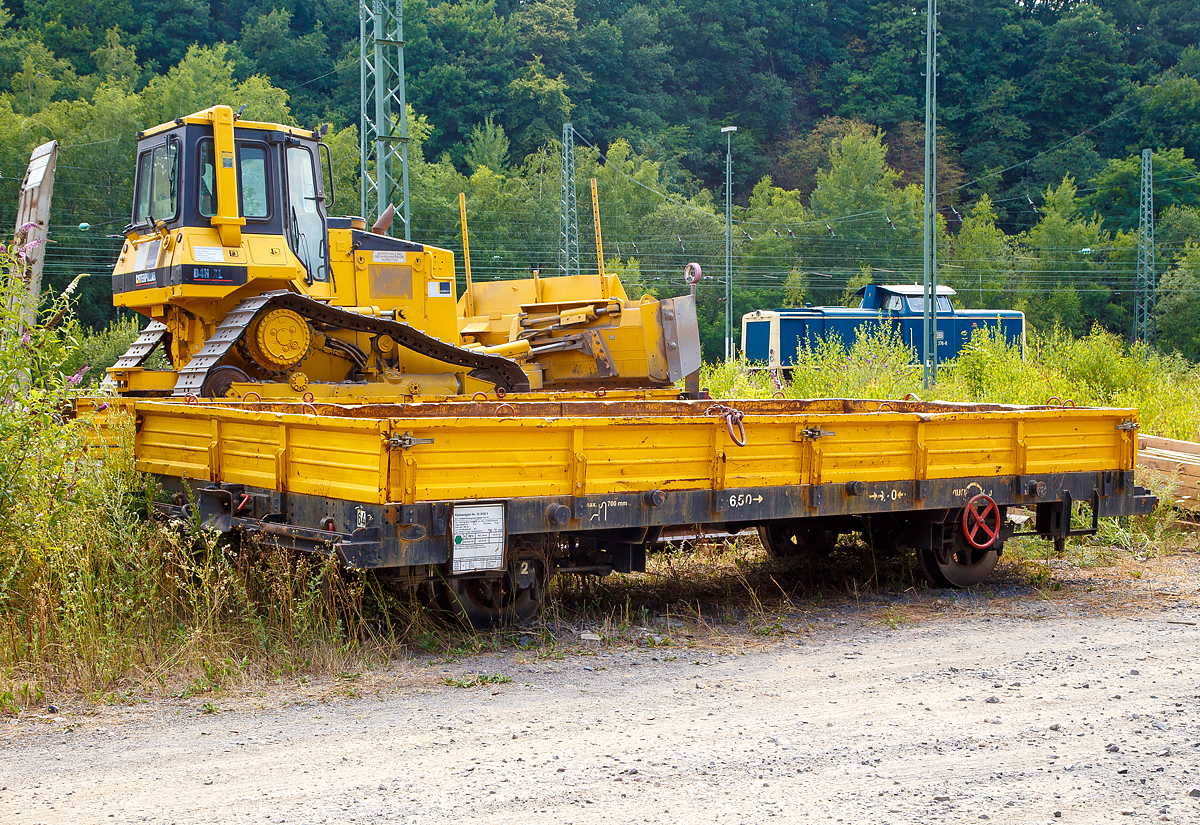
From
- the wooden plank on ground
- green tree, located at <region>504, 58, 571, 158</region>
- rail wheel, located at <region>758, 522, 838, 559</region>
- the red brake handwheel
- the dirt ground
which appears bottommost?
the dirt ground

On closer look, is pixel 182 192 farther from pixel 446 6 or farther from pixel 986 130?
pixel 986 130

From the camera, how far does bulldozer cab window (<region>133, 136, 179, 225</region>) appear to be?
11.5 meters

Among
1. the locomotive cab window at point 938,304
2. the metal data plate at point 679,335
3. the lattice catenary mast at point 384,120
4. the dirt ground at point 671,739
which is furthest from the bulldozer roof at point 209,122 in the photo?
the locomotive cab window at point 938,304

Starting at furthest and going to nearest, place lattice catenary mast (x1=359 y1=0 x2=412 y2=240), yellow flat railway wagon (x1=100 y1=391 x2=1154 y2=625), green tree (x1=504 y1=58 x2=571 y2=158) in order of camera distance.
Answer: green tree (x1=504 y1=58 x2=571 y2=158) → lattice catenary mast (x1=359 y1=0 x2=412 y2=240) → yellow flat railway wagon (x1=100 y1=391 x2=1154 y2=625)

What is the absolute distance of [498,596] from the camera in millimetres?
6816

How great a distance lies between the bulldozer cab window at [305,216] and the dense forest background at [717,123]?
4050cm

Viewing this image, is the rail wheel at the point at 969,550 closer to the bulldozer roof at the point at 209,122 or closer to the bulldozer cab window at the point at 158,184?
the bulldozer roof at the point at 209,122

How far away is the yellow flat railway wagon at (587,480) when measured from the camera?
611cm

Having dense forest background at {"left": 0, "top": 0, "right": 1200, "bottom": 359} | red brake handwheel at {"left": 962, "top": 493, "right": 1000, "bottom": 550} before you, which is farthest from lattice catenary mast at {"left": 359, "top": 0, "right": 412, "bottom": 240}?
dense forest background at {"left": 0, "top": 0, "right": 1200, "bottom": 359}

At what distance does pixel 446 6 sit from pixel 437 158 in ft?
35.2

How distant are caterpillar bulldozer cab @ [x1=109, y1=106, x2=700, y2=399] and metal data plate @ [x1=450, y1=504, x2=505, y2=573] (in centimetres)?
518

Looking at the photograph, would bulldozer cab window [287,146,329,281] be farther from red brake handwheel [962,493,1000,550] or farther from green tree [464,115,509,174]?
green tree [464,115,509,174]

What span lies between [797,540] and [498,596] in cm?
317

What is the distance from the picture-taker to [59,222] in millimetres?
50062
